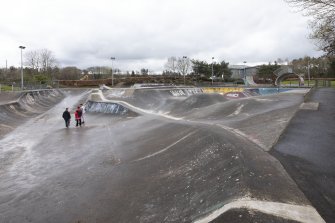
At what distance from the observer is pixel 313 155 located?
955 cm

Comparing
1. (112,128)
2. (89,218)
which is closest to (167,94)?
(112,128)

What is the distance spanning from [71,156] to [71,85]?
78994 mm

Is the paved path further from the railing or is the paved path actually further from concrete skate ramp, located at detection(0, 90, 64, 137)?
the railing

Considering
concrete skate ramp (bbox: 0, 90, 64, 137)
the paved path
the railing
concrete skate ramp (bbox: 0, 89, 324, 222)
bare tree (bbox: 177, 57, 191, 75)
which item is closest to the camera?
concrete skate ramp (bbox: 0, 89, 324, 222)

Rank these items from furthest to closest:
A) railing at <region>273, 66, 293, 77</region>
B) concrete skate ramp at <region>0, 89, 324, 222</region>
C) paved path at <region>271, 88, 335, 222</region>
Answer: railing at <region>273, 66, 293, 77</region> → paved path at <region>271, 88, 335, 222</region> → concrete skate ramp at <region>0, 89, 324, 222</region>

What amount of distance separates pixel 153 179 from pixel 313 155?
492 centimetres

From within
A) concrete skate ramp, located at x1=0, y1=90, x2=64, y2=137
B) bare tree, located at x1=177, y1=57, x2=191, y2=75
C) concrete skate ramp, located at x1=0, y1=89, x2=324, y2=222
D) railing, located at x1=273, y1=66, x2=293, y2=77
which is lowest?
concrete skate ramp, located at x1=0, y1=89, x2=324, y2=222

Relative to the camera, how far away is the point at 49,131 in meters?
24.6

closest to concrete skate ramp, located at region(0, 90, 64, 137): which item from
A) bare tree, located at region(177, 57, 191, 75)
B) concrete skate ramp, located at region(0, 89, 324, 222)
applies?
concrete skate ramp, located at region(0, 89, 324, 222)

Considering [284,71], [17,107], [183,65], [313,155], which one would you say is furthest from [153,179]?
[183,65]

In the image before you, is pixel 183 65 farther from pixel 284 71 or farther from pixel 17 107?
pixel 17 107

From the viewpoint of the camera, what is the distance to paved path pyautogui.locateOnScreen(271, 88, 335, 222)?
6.89m

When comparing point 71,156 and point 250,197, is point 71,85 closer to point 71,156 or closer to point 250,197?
point 71,156

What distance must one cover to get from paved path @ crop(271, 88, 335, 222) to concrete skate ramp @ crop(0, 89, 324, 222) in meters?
0.39
